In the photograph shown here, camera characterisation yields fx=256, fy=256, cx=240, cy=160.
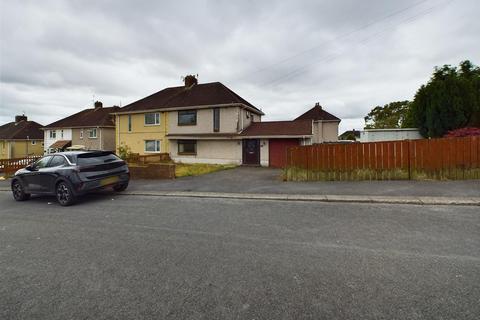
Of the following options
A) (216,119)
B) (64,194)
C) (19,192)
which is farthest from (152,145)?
(64,194)

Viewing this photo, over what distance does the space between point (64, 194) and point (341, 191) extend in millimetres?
9007

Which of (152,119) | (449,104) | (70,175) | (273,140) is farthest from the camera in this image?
(152,119)

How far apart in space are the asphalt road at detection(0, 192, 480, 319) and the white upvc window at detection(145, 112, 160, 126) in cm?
1803

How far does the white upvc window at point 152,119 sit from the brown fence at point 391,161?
16.1 metres

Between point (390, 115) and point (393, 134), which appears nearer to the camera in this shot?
point (393, 134)

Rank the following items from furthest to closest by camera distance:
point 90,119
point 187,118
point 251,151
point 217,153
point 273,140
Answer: point 90,119, point 187,118, point 217,153, point 251,151, point 273,140

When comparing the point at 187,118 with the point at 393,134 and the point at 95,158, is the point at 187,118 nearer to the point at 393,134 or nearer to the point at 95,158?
the point at 95,158

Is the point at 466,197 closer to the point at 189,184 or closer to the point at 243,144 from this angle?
the point at 189,184

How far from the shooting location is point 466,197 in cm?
717

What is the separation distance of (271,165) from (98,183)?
13.0m

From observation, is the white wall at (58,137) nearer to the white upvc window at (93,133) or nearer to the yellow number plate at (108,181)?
the white upvc window at (93,133)

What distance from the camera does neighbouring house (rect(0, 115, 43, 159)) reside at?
4038 centimetres

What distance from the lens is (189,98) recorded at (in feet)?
77.4

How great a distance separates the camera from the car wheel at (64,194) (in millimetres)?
7980
